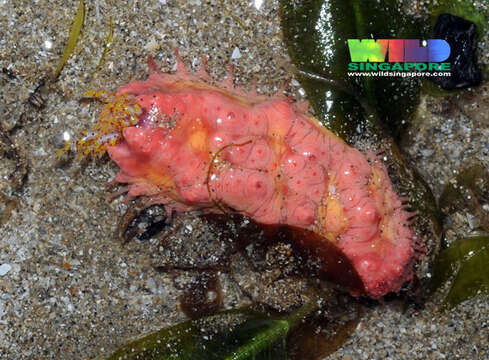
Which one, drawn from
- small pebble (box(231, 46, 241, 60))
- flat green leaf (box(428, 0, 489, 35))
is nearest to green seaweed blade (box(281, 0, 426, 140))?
flat green leaf (box(428, 0, 489, 35))

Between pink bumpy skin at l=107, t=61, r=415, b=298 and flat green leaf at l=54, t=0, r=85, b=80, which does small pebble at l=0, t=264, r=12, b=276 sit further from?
flat green leaf at l=54, t=0, r=85, b=80

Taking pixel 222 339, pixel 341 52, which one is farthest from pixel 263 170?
pixel 222 339

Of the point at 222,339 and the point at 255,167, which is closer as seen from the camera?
the point at 255,167

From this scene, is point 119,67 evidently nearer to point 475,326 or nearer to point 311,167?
point 311,167

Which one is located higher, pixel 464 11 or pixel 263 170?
pixel 464 11

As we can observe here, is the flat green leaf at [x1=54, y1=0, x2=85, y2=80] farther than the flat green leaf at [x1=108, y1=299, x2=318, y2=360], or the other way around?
the flat green leaf at [x1=54, y1=0, x2=85, y2=80]

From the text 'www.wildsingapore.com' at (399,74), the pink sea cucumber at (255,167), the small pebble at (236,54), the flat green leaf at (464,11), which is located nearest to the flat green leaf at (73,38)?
the pink sea cucumber at (255,167)

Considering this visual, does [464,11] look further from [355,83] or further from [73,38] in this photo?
[73,38]
